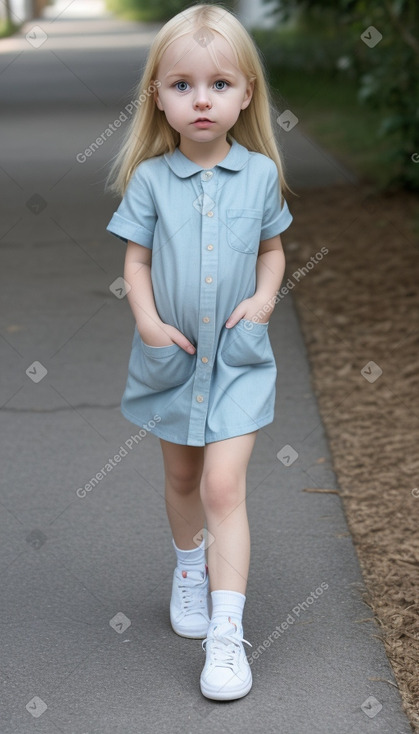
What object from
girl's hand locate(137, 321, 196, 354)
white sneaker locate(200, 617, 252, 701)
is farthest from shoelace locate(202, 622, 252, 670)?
girl's hand locate(137, 321, 196, 354)

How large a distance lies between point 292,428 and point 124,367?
3.85ft

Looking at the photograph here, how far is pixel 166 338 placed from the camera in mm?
3076

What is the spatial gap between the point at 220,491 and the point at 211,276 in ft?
1.88

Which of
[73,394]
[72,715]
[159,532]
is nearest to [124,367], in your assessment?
[73,394]

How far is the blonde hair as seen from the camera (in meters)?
2.97

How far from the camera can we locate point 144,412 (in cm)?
323

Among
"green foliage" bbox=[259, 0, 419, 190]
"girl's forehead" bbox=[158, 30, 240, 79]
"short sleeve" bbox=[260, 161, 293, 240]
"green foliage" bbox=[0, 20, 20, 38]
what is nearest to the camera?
"girl's forehead" bbox=[158, 30, 240, 79]

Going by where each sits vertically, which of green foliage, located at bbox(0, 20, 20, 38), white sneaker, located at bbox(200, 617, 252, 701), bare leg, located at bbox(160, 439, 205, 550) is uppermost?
green foliage, located at bbox(0, 20, 20, 38)

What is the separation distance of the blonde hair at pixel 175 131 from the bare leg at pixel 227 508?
2.50 ft

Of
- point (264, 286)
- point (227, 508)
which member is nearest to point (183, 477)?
point (227, 508)

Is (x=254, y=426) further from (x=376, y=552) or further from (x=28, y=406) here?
(x=28, y=406)

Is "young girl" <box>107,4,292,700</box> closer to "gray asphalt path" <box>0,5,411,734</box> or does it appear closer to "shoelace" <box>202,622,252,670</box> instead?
"shoelace" <box>202,622,252,670</box>

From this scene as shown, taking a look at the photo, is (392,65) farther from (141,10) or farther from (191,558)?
(141,10)

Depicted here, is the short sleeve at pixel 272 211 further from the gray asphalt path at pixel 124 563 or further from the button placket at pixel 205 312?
the gray asphalt path at pixel 124 563
